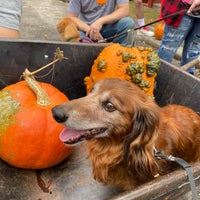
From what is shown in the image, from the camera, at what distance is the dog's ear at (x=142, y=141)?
1729mm

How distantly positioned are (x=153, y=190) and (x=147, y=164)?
1.27ft

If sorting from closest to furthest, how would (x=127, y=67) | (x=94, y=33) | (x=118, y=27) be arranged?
1. (x=127, y=67)
2. (x=94, y=33)
3. (x=118, y=27)

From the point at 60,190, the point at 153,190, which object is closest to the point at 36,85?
the point at 60,190

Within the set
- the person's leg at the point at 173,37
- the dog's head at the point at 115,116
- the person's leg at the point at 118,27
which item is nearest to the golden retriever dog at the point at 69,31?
the person's leg at the point at 118,27

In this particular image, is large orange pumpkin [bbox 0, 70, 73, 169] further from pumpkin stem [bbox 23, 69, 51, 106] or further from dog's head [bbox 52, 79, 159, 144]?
dog's head [bbox 52, 79, 159, 144]

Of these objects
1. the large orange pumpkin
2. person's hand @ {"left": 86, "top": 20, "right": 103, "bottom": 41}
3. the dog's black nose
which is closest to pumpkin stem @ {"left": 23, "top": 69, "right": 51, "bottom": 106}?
the large orange pumpkin

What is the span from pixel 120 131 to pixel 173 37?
2354mm

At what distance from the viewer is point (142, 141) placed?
5.67 ft

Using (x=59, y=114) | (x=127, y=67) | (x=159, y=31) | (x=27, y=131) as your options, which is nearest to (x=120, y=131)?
(x=59, y=114)

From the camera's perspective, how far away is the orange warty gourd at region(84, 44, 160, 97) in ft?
8.29

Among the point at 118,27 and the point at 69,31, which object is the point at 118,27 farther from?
the point at 69,31

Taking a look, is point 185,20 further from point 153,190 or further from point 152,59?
point 153,190

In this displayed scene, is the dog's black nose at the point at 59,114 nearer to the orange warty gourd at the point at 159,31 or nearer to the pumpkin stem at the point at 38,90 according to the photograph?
the pumpkin stem at the point at 38,90

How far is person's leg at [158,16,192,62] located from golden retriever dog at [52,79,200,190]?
207 cm
